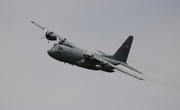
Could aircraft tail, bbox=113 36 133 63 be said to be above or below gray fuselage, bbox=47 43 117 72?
above

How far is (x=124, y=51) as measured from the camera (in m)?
56.7

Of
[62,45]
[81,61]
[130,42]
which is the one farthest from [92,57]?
[130,42]

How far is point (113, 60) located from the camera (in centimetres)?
5566

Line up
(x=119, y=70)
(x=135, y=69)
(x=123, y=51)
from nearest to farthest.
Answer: (x=119, y=70)
(x=135, y=69)
(x=123, y=51)

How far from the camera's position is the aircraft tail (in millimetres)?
56312

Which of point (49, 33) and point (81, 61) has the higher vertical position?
point (49, 33)

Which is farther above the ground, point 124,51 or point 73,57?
point 124,51

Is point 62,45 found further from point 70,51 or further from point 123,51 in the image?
point 123,51

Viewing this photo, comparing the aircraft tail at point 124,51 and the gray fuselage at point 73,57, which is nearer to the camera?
the gray fuselage at point 73,57

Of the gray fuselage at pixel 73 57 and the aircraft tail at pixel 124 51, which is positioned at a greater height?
the aircraft tail at pixel 124 51

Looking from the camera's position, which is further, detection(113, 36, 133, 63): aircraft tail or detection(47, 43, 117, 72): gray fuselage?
detection(113, 36, 133, 63): aircraft tail

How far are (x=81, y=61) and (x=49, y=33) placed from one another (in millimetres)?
10124

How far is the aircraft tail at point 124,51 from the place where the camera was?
56.3 meters

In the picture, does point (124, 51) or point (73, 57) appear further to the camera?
point (124, 51)
